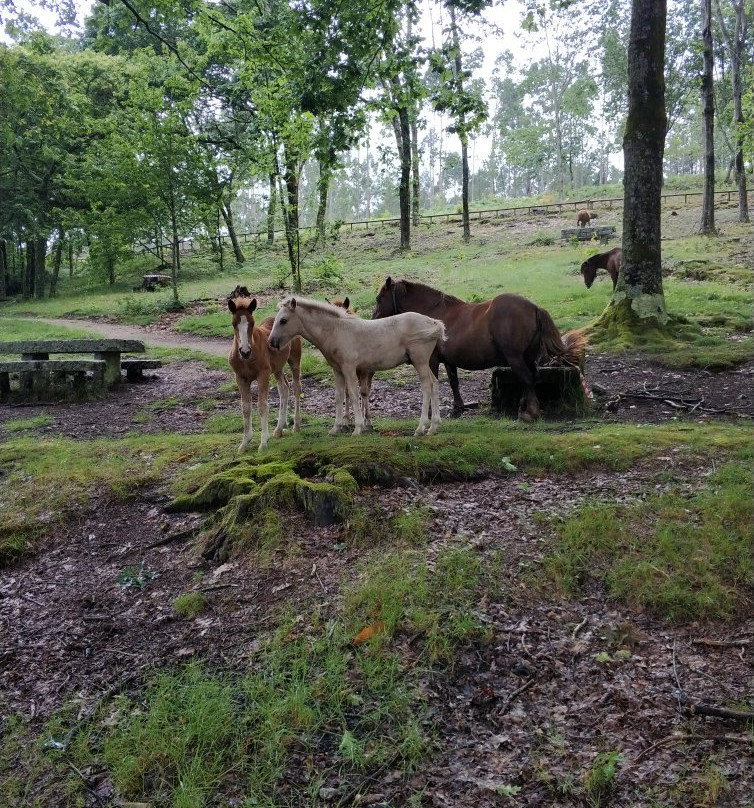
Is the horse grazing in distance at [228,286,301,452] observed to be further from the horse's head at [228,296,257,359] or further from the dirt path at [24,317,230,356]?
the dirt path at [24,317,230,356]

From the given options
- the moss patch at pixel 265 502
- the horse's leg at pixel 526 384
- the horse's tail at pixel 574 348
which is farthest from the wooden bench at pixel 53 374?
the horse's tail at pixel 574 348

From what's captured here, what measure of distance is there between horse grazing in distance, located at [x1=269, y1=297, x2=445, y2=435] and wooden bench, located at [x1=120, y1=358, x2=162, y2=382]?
24.0 ft

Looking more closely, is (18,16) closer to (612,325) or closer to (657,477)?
(657,477)

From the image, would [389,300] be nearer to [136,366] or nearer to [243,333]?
[243,333]

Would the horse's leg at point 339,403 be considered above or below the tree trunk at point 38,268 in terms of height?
below

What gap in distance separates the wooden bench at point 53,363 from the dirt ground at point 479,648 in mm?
6158

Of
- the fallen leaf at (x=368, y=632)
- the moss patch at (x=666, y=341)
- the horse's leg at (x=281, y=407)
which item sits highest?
the moss patch at (x=666, y=341)

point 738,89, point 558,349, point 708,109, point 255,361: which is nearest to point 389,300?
point 558,349

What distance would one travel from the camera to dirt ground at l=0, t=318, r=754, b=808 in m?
2.97

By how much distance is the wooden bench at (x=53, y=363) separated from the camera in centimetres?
1119

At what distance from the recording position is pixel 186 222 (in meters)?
24.5

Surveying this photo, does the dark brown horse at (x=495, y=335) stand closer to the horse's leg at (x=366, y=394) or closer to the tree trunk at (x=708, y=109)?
the horse's leg at (x=366, y=394)

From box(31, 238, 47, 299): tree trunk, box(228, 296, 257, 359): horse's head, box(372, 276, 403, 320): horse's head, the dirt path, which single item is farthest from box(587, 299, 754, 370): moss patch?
box(31, 238, 47, 299): tree trunk

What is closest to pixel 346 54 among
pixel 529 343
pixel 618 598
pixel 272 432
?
pixel 529 343
